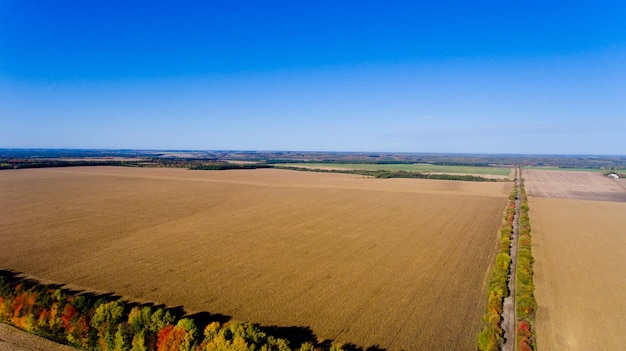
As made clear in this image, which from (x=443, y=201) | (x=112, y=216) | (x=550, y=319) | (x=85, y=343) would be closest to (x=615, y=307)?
(x=550, y=319)

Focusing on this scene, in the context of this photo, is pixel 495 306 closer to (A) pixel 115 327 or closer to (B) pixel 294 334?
(B) pixel 294 334

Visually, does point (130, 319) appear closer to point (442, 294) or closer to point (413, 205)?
point (442, 294)

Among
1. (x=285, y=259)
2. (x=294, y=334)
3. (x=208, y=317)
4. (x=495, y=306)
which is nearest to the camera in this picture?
(x=294, y=334)

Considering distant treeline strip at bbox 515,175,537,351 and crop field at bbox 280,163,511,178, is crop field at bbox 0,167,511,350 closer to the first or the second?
distant treeline strip at bbox 515,175,537,351

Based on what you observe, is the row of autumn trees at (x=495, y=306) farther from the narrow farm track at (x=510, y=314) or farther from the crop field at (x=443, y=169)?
the crop field at (x=443, y=169)

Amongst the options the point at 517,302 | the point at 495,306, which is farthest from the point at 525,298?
the point at 495,306

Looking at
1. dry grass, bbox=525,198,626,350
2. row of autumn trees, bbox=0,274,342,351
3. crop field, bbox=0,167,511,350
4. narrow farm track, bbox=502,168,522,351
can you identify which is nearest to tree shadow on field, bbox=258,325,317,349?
crop field, bbox=0,167,511,350
